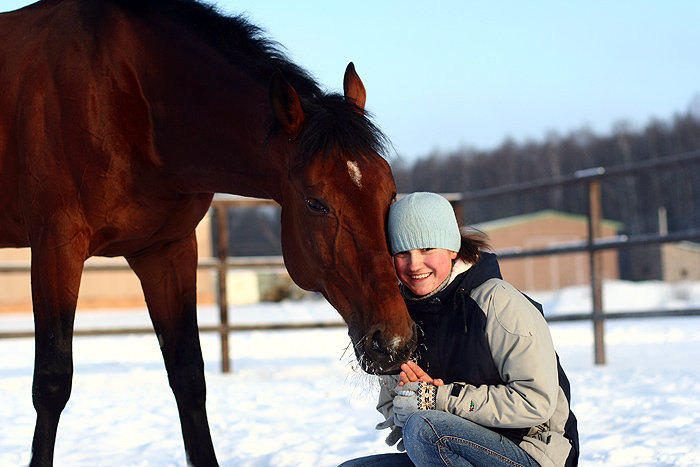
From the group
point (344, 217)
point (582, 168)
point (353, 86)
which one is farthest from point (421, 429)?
point (582, 168)

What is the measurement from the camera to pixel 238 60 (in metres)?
2.34

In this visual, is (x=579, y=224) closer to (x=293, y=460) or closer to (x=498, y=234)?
(x=498, y=234)

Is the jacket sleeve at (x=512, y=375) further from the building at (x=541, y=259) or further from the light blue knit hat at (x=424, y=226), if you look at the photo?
the building at (x=541, y=259)

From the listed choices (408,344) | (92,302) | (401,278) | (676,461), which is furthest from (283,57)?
(92,302)

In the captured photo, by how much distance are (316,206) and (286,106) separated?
12.7 inches

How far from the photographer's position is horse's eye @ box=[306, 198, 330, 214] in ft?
6.07

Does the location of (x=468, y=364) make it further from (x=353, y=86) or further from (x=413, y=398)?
(x=353, y=86)

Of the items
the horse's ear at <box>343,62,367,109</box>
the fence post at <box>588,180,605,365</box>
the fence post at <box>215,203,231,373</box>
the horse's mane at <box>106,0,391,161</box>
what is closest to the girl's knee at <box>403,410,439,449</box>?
the horse's mane at <box>106,0,391,161</box>

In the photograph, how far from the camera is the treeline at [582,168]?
37.2 metres

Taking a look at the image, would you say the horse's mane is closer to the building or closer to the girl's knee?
the girl's knee

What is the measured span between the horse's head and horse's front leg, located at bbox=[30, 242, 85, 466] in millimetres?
778

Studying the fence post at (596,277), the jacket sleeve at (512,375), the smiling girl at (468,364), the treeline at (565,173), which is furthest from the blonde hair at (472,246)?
the treeline at (565,173)

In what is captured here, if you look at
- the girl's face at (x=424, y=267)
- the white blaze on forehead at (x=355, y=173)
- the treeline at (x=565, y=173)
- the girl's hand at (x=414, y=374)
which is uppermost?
the treeline at (x=565, y=173)

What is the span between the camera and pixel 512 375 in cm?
159
